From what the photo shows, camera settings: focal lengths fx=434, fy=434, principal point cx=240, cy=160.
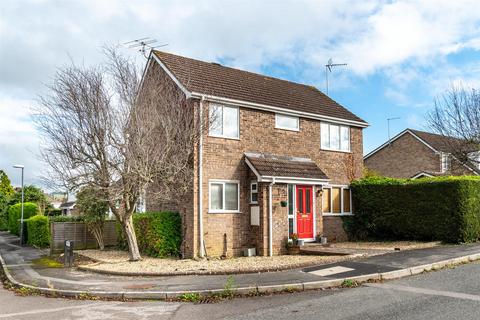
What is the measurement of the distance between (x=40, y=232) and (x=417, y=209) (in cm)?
1911

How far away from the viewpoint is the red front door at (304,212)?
58.3 feet

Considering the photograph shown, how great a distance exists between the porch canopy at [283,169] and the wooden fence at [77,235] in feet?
28.0

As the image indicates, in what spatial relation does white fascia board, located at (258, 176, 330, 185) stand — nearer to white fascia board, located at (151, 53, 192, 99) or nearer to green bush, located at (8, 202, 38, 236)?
white fascia board, located at (151, 53, 192, 99)

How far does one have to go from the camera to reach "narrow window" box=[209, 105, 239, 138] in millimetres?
16562

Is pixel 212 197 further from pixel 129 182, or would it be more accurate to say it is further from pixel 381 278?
pixel 381 278

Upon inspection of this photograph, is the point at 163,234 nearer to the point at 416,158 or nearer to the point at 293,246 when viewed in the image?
the point at 293,246

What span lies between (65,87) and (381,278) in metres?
11.3

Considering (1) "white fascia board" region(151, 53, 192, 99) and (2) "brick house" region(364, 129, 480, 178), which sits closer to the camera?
(1) "white fascia board" region(151, 53, 192, 99)

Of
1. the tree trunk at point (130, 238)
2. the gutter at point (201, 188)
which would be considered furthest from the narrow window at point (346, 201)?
the tree trunk at point (130, 238)

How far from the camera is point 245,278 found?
36.1 ft

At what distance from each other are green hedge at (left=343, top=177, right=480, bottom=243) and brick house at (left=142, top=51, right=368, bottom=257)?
0.92 meters

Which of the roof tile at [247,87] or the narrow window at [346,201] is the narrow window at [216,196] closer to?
the roof tile at [247,87]

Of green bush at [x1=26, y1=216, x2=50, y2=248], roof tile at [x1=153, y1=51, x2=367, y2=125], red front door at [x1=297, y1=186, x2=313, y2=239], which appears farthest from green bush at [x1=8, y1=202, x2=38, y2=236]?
red front door at [x1=297, y1=186, x2=313, y2=239]

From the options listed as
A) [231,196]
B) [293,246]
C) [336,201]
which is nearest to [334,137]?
[336,201]
